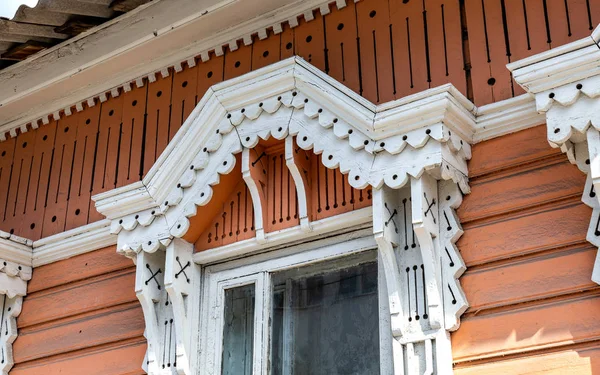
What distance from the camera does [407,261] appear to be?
12.6 ft

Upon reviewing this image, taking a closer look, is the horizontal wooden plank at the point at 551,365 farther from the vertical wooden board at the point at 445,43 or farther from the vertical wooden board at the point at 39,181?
the vertical wooden board at the point at 39,181

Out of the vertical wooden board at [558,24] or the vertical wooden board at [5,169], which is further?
the vertical wooden board at [5,169]

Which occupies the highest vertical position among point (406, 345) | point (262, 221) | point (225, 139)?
point (225, 139)

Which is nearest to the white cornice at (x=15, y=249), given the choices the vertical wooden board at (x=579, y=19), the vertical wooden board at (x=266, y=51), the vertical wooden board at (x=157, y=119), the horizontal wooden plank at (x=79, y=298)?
the horizontal wooden plank at (x=79, y=298)

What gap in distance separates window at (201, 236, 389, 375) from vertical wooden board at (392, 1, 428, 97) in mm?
773

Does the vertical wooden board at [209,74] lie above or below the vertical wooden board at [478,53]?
above

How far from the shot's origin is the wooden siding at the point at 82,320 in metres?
4.70

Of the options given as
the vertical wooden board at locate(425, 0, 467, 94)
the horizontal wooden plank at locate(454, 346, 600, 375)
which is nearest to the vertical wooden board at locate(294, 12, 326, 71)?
the vertical wooden board at locate(425, 0, 467, 94)

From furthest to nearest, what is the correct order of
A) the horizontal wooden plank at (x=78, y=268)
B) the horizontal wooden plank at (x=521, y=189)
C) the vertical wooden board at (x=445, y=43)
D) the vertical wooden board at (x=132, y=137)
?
the vertical wooden board at (x=132, y=137) < the horizontal wooden plank at (x=78, y=268) < the vertical wooden board at (x=445, y=43) < the horizontal wooden plank at (x=521, y=189)

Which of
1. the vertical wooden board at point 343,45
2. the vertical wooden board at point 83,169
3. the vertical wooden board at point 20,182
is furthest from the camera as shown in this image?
the vertical wooden board at point 20,182

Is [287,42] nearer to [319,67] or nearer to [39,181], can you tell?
[319,67]

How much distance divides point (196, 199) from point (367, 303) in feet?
3.16

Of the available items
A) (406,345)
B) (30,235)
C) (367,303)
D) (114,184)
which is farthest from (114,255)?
(406,345)

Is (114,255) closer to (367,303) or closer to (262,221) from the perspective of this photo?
(262,221)
